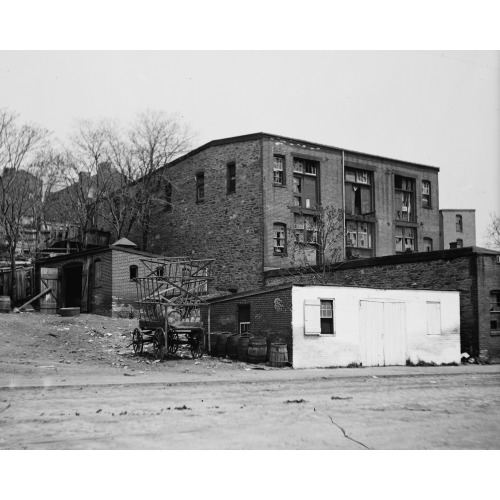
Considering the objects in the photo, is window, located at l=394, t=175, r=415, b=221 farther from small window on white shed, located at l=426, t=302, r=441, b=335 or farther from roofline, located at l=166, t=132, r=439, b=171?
small window on white shed, located at l=426, t=302, r=441, b=335

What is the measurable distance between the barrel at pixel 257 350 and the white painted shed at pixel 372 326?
1.04m

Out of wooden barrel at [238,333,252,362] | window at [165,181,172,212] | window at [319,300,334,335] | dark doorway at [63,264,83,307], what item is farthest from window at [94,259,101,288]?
window at [319,300,334,335]

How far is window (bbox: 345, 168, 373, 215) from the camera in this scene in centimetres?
3816

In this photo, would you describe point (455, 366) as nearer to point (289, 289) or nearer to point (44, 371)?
point (289, 289)

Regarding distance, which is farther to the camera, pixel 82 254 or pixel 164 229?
pixel 164 229

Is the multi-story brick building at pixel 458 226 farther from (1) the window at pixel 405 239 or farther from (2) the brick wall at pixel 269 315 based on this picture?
(2) the brick wall at pixel 269 315

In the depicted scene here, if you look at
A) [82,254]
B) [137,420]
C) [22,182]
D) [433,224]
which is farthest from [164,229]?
[137,420]

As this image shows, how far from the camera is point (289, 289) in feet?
64.2

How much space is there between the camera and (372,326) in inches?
843

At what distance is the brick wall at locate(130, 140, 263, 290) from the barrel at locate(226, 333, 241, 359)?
12.1 m

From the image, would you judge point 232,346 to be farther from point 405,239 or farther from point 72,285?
point 405,239

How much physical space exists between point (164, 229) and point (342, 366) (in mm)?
21188

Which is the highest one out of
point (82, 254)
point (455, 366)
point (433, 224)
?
point (433, 224)

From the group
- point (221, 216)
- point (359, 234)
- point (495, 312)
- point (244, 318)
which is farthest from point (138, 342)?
point (359, 234)
